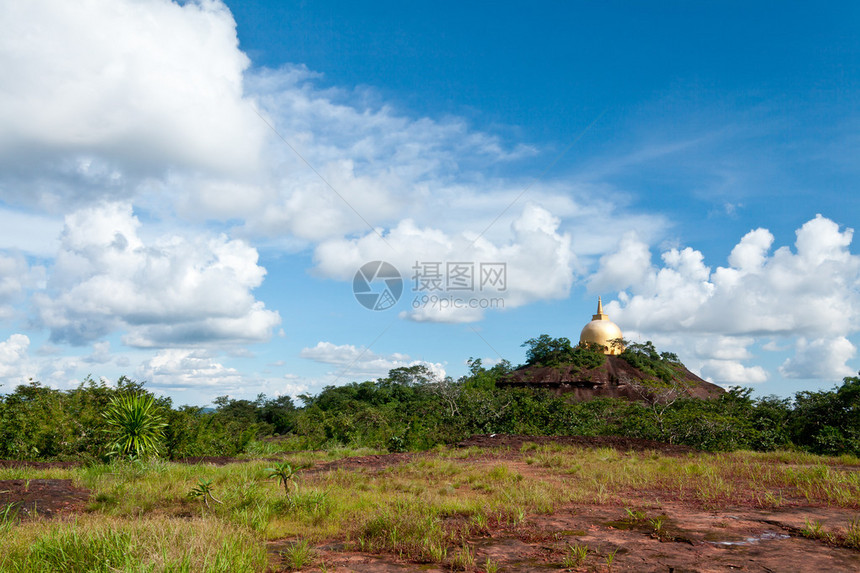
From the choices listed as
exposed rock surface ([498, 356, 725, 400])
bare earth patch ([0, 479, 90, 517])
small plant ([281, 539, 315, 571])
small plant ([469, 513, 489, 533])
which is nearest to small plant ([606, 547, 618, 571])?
small plant ([469, 513, 489, 533])

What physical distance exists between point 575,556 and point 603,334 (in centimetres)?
5302

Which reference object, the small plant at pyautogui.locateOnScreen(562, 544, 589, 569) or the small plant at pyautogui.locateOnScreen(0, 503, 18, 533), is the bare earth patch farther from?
the small plant at pyautogui.locateOnScreen(562, 544, 589, 569)

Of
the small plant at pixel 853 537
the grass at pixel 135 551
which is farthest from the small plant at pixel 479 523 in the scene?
the small plant at pixel 853 537

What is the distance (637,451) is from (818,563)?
40.1 feet

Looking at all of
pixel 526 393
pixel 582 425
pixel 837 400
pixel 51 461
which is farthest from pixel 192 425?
pixel 837 400

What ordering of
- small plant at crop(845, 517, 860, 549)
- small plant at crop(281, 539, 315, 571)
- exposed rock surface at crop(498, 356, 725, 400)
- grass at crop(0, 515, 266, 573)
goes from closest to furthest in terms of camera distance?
grass at crop(0, 515, 266, 573), small plant at crop(281, 539, 315, 571), small plant at crop(845, 517, 860, 549), exposed rock surface at crop(498, 356, 725, 400)

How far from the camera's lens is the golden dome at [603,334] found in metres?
53.4

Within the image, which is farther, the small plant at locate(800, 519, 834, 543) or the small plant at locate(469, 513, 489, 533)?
the small plant at locate(469, 513, 489, 533)

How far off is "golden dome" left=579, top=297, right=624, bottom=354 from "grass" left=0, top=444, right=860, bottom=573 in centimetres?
3921

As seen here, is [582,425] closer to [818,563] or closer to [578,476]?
[578,476]

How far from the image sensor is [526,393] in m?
24.2

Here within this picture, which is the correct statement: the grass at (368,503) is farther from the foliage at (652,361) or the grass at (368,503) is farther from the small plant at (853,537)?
the foliage at (652,361)

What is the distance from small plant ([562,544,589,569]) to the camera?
512 centimetres

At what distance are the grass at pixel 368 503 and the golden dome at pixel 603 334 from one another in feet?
129
